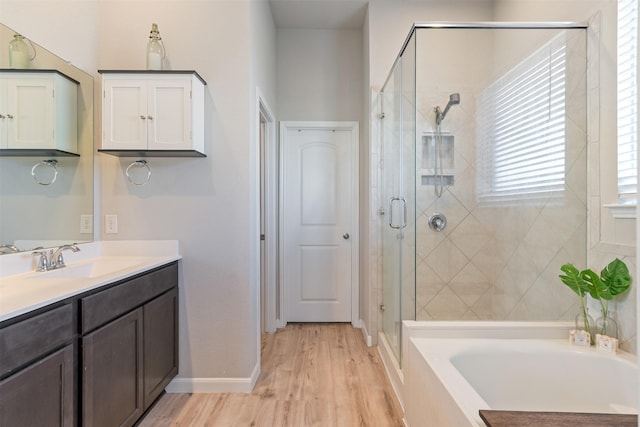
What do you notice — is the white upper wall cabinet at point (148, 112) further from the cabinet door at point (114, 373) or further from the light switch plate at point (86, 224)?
the cabinet door at point (114, 373)

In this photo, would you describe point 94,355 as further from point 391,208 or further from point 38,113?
point 391,208

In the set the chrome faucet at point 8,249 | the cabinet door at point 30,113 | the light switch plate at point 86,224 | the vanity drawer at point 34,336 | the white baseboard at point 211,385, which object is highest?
the cabinet door at point 30,113

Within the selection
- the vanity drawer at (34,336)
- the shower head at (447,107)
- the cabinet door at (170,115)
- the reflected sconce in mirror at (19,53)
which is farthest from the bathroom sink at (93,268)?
the shower head at (447,107)

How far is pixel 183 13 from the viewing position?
86.3 inches

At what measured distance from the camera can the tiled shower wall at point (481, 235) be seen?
197 centimetres

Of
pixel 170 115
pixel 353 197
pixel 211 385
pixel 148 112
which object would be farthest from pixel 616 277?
pixel 148 112

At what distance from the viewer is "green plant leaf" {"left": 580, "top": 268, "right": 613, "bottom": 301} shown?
63.2 inches

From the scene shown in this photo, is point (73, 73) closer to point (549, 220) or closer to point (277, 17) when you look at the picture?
point (277, 17)

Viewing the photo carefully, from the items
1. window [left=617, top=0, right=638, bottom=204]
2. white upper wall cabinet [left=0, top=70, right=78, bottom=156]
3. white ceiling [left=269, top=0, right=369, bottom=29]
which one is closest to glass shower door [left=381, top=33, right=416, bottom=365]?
white ceiling [left=269, top=0, right=369, bottom=29]

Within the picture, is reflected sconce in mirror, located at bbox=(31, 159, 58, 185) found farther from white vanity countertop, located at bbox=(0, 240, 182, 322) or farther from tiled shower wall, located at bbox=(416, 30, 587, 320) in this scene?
tiled shower wall, located at bbox=(416, 30, 587, 320)

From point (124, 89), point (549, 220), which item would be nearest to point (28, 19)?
point (124, 89)

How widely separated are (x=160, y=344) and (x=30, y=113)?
54.6 inches

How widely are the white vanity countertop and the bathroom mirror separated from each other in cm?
9

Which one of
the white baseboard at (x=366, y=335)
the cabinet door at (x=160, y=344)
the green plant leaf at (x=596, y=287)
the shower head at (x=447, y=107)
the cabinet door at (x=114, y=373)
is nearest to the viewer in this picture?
the cabinet door at (x=114, y=373)
